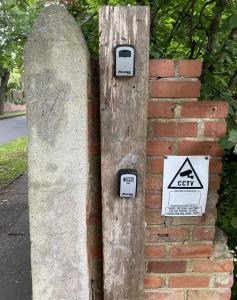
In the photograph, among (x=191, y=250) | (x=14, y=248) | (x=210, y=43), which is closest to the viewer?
(x=191, y=250)

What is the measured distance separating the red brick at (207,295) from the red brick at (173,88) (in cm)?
107

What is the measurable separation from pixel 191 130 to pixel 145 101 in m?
0.29

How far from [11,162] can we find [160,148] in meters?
8.64

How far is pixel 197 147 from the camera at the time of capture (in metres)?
1.77

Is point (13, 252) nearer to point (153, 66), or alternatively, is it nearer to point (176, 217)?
point (176, 217)

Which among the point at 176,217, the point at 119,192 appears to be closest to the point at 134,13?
the point at 119,192

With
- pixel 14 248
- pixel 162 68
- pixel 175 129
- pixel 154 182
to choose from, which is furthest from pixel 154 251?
pixel 14 248

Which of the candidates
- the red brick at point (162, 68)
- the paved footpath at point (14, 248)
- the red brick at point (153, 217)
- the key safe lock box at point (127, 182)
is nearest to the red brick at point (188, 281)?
the red brick at point (153, 217)

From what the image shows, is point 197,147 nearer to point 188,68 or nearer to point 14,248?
point 188,68

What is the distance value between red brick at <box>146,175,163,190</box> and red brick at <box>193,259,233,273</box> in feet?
1.58

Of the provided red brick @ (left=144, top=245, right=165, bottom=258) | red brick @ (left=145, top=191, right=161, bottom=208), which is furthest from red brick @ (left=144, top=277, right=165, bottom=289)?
red brick @ (left=145, top=191, right=161, bottom=208)

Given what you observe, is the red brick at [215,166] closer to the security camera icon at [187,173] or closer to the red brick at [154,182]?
the security camera icon at [187,173]

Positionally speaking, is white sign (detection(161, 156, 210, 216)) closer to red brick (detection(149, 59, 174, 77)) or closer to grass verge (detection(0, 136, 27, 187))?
red brick (detection(149, 59, 174, 77))

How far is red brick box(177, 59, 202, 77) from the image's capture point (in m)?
1.70
